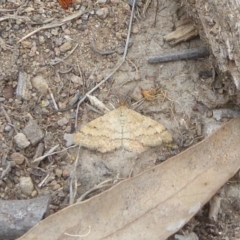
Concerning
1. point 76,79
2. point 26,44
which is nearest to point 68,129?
point 76,79

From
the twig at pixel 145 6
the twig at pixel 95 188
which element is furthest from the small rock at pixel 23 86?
the twig at pixel 145 6

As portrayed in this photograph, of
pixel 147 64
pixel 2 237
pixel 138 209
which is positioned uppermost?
pixel 147 64

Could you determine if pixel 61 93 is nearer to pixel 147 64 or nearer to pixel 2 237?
pixel 147 64

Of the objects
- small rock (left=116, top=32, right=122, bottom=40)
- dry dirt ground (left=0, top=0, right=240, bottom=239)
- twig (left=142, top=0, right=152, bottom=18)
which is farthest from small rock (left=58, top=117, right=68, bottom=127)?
twig (left=142, top=0, right=152, bottom=18)

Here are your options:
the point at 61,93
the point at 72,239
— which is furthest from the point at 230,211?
the point at 61,93

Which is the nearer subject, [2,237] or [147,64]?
[2,237]

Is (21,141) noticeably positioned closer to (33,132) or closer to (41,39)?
(33,132)
